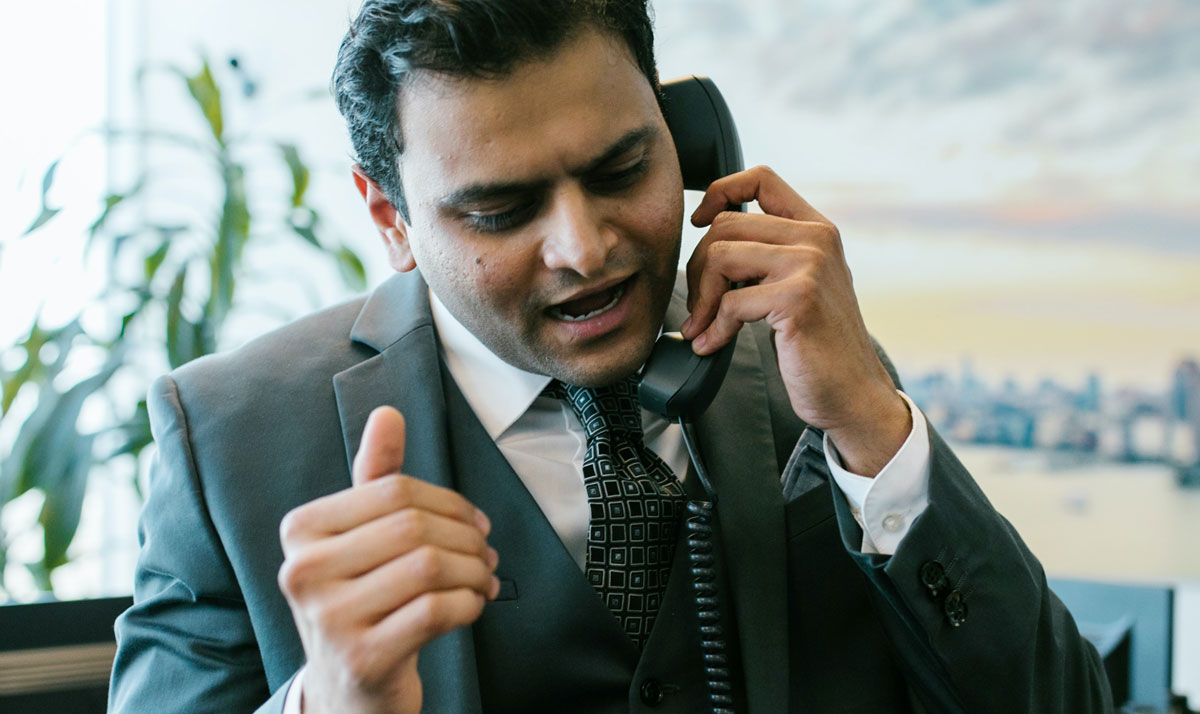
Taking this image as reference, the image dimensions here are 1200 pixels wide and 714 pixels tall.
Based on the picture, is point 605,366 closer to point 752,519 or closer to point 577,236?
point 577,236

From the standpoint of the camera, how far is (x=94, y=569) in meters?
2.88

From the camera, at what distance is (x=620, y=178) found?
107 cm

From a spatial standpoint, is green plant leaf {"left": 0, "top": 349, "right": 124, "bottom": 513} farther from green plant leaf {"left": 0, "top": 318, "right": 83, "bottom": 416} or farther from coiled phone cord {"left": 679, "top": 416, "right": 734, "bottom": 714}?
coiled phone cord {"left": 679, "top": 416, "right": 734, "bottom": 714}

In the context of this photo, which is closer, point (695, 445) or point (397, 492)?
point (397, 492)

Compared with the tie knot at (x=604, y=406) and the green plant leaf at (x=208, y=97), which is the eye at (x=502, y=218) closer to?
the tie knot at (x=604, y=406)

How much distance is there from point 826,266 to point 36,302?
7.50 ft

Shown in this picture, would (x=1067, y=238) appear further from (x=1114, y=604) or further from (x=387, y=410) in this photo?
(x=387, y=410)

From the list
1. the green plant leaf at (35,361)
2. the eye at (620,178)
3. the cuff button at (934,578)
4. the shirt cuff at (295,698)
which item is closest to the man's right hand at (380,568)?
the shirt cuff at (295,698)

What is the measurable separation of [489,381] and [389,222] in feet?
0.81

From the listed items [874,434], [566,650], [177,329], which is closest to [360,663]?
[566,650]

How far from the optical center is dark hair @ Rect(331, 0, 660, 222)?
3.34 feet

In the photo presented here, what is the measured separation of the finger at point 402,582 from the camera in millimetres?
723

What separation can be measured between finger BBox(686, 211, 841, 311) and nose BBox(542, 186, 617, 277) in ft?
0.43

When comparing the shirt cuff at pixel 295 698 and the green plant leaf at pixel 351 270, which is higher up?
the green plant leaf at pixel 351 270
